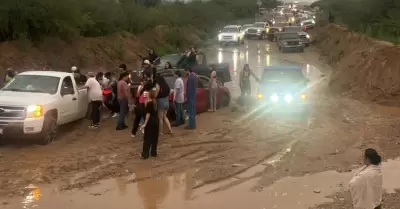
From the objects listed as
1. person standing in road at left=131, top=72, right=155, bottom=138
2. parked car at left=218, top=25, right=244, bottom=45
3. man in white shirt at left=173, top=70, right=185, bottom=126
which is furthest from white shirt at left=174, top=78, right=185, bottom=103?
parked car at left=218, top=25, right=244, bottom=45

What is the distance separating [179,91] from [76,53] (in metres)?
16.8

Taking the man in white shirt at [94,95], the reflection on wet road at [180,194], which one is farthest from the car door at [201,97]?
the reflection on wet road at [180,194]

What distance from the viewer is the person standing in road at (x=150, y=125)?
40.0 ft

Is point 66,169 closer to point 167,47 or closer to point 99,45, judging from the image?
point 99,45

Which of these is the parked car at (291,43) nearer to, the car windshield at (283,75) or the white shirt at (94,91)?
the car windshield at (283,75)

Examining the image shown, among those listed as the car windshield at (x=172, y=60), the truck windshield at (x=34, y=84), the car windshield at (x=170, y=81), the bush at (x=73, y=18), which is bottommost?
the car windshield at (x=172, y=60)

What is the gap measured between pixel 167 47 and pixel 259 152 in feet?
107

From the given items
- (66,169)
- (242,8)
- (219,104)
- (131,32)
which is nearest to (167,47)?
(131,32)

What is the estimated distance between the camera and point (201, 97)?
1752 centimetres

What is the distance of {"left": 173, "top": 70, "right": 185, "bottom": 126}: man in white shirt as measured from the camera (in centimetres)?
1505

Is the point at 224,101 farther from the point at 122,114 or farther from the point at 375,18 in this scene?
the point at 375,18

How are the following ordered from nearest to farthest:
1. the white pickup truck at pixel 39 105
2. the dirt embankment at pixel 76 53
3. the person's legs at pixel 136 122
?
the white pickup truck at pixel 39 105, the person's legs at pixel 136 122, the dirt embankment at pixel 76 53

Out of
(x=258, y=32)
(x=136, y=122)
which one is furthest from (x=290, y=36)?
(x=136, y=122)

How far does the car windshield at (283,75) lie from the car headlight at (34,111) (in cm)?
835
